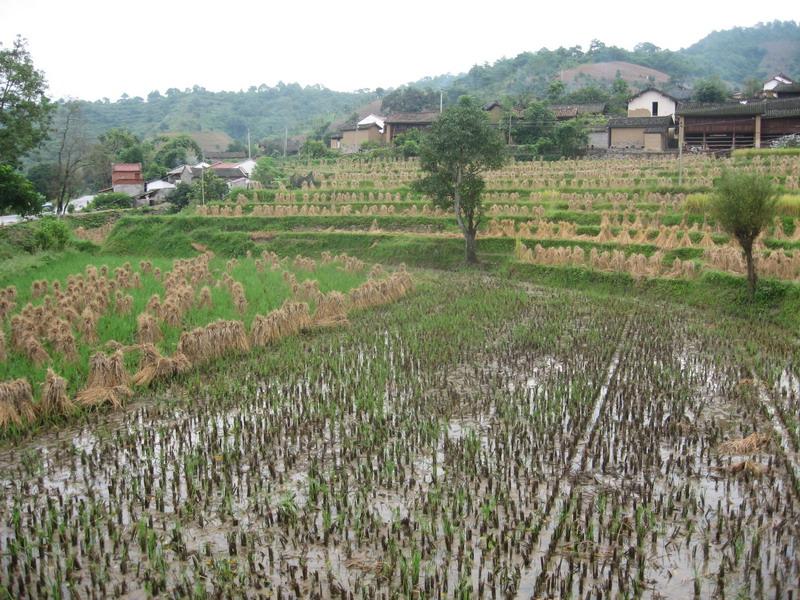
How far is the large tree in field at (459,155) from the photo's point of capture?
23609 millimetres

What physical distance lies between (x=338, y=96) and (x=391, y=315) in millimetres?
125398

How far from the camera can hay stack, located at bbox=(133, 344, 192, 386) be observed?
35.3ft

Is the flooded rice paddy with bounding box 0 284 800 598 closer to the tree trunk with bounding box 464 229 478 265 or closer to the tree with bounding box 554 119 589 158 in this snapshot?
the tree trunk with bounding box 464 229 478 265

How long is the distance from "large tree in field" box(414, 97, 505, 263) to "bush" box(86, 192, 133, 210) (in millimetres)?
28691

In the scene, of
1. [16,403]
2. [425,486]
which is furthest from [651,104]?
[16,403]

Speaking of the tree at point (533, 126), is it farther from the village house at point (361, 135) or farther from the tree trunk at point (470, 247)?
the tree trunk at point (470, 247)

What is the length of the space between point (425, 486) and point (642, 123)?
1815 inches

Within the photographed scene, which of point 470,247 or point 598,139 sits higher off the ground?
point 598,139

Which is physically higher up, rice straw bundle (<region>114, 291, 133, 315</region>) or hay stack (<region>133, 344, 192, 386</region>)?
rice straw bundle (<region>114, 291, 133, 315</region>)

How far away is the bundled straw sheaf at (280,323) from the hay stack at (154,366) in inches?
86.4

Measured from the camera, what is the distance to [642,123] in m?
48.0

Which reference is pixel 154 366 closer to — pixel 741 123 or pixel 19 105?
pixel 19 105

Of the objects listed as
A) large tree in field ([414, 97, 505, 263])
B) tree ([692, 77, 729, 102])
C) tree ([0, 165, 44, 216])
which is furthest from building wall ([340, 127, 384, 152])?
large tree in field ([414, 97, 505, 263])

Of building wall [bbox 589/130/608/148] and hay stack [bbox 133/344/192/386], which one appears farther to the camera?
building wall [bbox 589/130/608/148]
